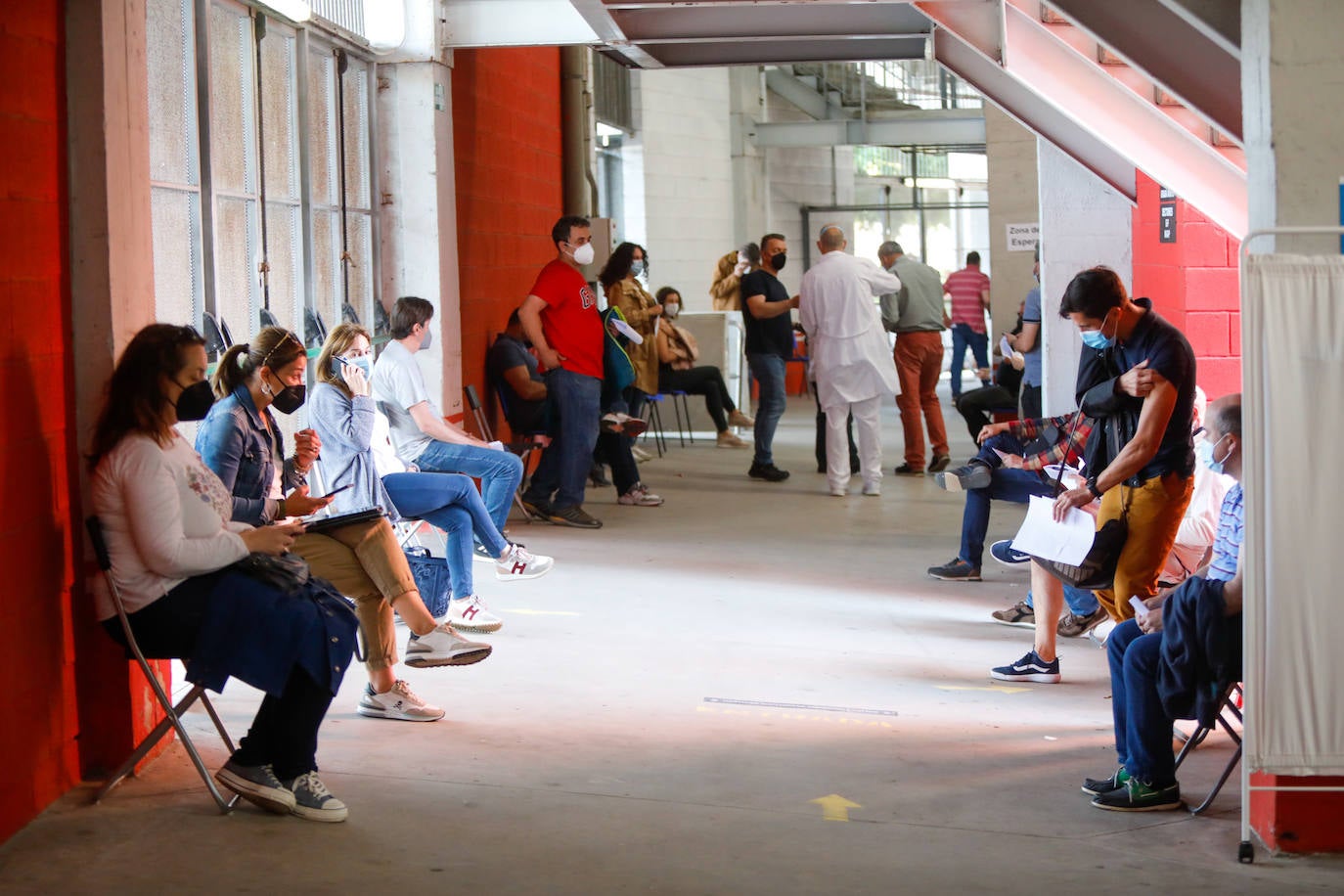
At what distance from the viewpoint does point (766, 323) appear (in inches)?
385

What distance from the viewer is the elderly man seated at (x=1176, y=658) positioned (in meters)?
3.50

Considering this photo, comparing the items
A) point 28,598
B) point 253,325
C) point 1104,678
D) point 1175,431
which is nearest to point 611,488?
point 253,325

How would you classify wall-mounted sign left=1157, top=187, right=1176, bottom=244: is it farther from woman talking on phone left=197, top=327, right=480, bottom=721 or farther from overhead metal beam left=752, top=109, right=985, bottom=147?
overhead metal beam left=752, top=109, right=985, bottom=147

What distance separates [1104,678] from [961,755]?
1.16 metres

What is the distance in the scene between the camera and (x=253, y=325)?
584 cm

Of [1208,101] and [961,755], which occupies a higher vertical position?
[1208,101]

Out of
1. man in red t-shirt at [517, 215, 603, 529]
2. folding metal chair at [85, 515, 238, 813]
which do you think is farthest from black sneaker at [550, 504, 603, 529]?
folding metal chair at [85, 515, 238, 813]

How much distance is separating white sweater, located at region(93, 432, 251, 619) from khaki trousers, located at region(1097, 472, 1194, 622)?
2.61 meters

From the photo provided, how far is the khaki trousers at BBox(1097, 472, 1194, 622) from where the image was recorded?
454 cm

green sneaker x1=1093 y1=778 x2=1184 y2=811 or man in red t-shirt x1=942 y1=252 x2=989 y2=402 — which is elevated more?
man in red t-shirt x1=942 y1=252 x2=989 y2=402

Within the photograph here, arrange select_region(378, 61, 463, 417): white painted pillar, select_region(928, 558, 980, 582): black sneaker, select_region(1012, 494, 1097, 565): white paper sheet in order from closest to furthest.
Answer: select_region(1012, 494, 1097, 565): white paper sheet, select_region(928, 558, 980, 582): black sneaker, select_region(378, 61, 463, 417): white painted pillar

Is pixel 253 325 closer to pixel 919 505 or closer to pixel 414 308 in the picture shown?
pixel 414 308

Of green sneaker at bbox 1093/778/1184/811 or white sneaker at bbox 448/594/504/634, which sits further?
white sneaker at bbox 448/594/504/634

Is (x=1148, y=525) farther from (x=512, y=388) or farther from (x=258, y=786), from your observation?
(x=512, y=388)
